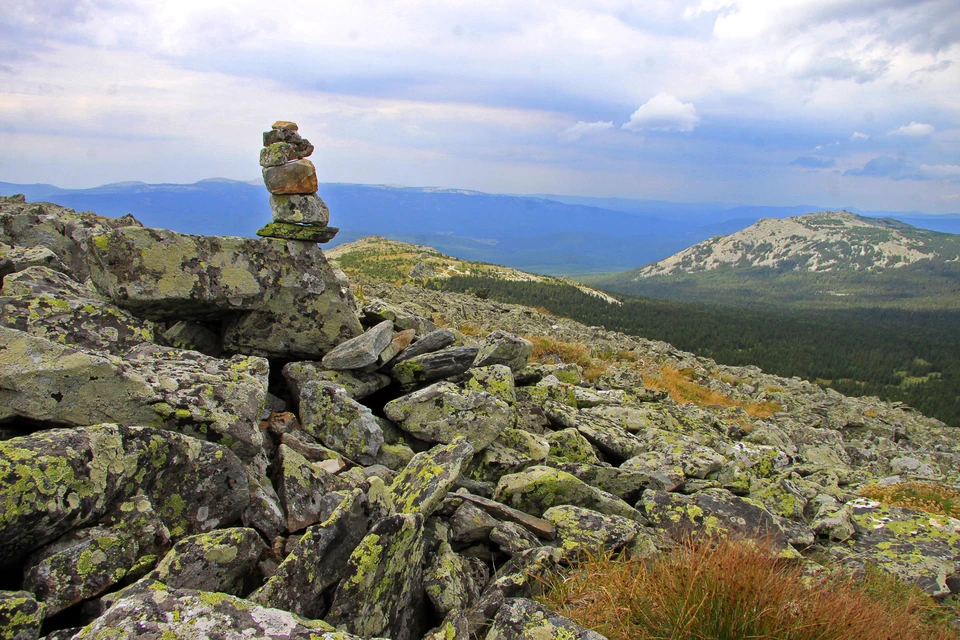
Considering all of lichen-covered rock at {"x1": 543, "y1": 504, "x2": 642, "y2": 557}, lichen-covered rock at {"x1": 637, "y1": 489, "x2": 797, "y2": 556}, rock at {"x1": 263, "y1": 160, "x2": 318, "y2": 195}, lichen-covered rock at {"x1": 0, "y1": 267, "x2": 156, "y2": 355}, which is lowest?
lichen-covered rock at {"x1": 637, "y1": 489, "x2": 797, "y2": 556}

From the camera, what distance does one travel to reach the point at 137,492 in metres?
4.90

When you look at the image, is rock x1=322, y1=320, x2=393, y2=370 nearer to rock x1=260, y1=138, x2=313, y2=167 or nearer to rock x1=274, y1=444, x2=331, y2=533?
rock x1=274, y1=444, x2=331, y2=533

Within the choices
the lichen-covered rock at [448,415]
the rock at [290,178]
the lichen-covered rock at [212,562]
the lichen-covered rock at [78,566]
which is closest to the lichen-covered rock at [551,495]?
the lichen-covered rock at [448,415]

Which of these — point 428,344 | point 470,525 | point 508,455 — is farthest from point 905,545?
point 428,344

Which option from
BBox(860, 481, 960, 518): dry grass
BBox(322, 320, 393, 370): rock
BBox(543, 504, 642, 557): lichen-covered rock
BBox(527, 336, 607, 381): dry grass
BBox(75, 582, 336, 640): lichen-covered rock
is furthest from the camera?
BBox(527, 336, 607, 381): dry grass

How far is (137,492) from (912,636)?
697 cm

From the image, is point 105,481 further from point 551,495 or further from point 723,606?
point 723,606

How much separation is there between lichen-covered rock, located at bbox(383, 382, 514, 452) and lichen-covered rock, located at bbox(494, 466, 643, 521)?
1341 mm

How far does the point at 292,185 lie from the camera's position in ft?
36.2

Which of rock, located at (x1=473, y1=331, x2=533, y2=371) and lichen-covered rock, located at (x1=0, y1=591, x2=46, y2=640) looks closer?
lichen-covered rock, located at (x1=0, y1=591, x2=46, y2=640)

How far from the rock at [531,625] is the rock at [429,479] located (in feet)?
5.18

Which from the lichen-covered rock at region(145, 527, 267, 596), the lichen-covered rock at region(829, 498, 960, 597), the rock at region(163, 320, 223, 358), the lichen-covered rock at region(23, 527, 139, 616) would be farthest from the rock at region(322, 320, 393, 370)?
the lichen-covered rock at region(829, 498, 960, 597)

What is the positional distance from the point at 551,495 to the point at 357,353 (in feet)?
14.2

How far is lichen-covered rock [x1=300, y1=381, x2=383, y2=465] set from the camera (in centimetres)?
776
